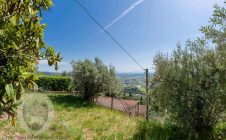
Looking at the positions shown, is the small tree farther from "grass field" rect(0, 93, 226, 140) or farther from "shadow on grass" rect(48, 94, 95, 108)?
"grass field" rect(0, 93, 226, 140)

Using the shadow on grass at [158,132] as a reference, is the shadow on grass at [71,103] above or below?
above

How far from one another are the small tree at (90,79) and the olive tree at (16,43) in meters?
22.9

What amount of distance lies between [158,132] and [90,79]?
16227 millimetres

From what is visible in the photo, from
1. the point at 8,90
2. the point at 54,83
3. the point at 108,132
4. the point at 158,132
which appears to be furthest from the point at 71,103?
the point at 8,90

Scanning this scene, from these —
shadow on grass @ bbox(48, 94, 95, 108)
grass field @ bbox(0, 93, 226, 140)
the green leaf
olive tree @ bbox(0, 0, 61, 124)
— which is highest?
olive tree @ bbox(0, 0, 61, 124)

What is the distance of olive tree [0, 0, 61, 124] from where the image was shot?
2518 millimetres

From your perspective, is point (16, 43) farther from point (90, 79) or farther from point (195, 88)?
point (90, 79)

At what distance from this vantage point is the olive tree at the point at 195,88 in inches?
365

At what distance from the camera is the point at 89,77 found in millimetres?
26281

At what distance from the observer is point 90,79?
26.1m

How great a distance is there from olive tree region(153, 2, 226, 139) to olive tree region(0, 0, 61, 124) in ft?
24.1

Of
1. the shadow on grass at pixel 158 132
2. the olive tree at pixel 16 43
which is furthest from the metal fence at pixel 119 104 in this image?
the olive tree at pixel 16 43

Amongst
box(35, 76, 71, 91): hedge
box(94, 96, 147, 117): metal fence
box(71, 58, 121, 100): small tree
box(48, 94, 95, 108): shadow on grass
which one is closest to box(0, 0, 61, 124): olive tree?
box(48, 94, 95, 108): shadow on grass

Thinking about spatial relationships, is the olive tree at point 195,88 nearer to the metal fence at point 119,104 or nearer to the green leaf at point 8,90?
the green leaf at point 8,90
